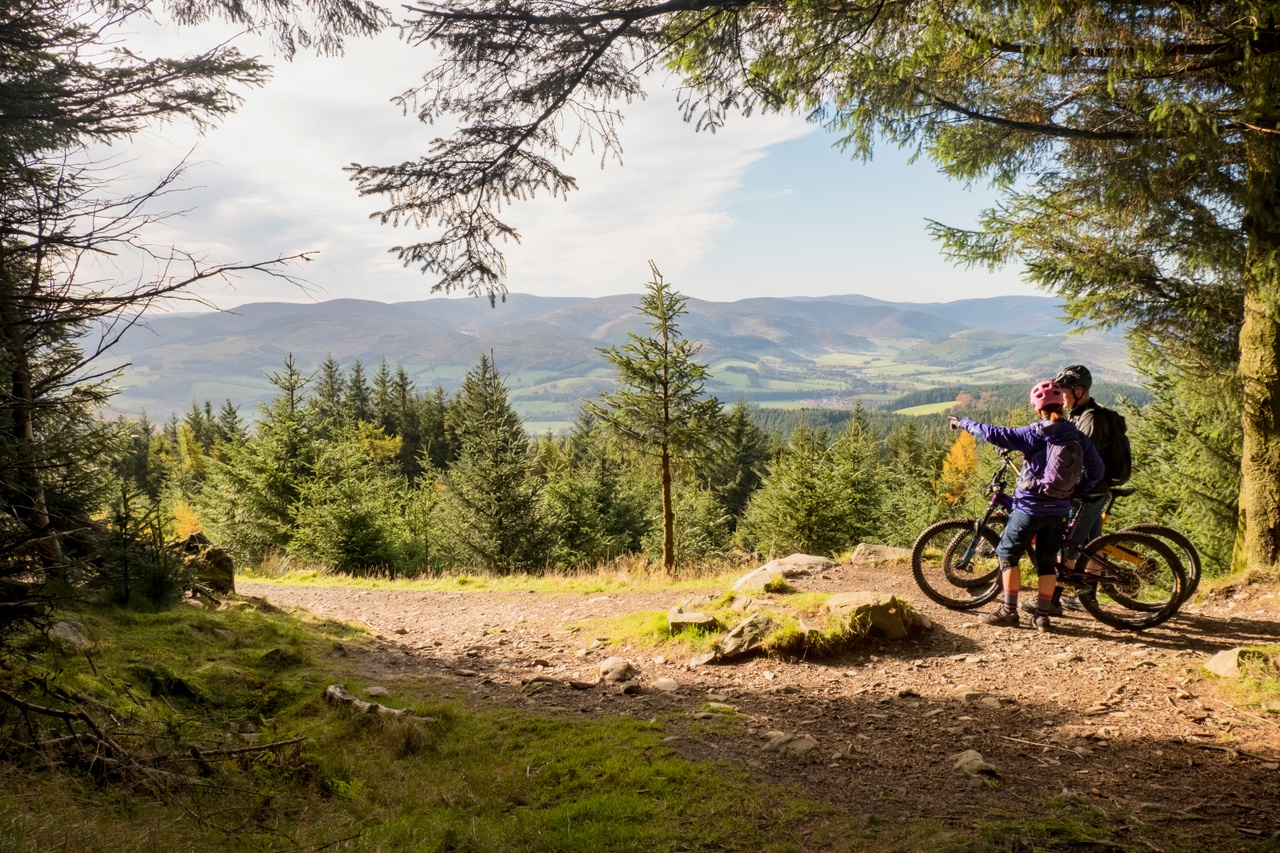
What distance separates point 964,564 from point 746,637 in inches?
106

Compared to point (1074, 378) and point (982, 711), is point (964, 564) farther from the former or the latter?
point (982, 711)

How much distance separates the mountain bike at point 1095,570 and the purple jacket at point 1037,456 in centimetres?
37

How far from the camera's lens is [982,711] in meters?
4.83

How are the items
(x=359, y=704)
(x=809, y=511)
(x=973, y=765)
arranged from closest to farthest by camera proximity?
(x=973, y=765) < (x=359, y=704) < (x=809, y=511)

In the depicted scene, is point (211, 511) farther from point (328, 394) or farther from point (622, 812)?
point (328, 394)

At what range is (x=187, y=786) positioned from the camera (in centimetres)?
360

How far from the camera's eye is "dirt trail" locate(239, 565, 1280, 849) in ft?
11.6

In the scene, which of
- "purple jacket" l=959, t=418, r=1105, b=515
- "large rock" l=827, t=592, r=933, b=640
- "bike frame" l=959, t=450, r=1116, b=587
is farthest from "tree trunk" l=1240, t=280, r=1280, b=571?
"large rock" l=827, t=592, r=933, b=640

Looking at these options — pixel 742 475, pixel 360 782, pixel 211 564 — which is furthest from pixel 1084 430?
pixel 742 475

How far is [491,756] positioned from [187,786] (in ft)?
5.85

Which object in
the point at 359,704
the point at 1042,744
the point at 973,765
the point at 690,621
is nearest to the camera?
the point at 973,765

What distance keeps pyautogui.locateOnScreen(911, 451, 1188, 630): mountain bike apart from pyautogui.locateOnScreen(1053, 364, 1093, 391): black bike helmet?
2.90 ft

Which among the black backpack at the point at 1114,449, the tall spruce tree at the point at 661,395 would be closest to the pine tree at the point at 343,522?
the tall spruce tree at the point at 661,395

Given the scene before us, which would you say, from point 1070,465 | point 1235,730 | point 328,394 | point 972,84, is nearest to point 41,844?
point 1235,730
